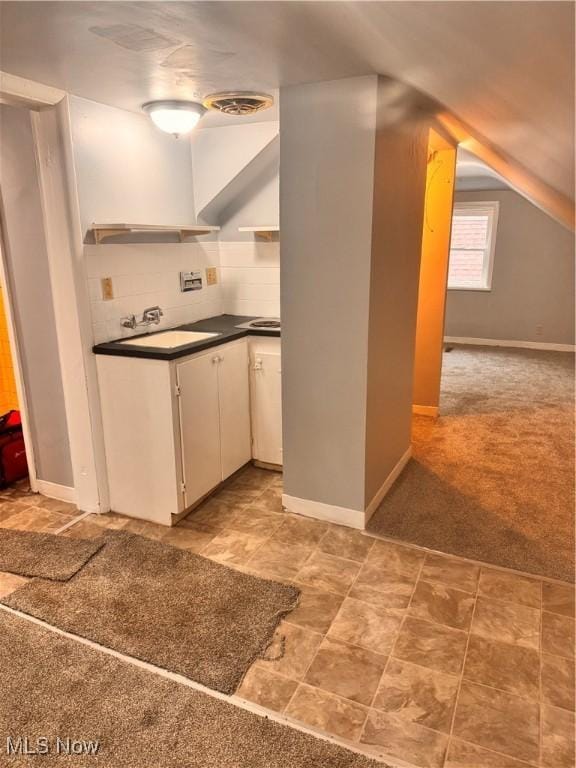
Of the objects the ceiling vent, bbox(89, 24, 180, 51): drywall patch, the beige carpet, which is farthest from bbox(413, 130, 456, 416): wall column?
bbox(89, 24, 180, 51): drywall patch

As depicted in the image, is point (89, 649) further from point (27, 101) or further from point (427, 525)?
point (27, 101)

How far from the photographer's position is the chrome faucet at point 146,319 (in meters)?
2.96

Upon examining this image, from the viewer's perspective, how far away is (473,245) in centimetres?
710

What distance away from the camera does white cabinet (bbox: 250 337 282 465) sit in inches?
126

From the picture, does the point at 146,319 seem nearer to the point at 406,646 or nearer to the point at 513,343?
the point at 406,646

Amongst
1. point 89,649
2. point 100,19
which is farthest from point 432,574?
point 100,19

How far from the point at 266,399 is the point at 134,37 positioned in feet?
6.65

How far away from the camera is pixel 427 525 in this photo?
2768 millimetres

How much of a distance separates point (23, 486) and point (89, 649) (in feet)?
5.41

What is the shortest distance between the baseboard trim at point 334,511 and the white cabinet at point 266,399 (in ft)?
1.64

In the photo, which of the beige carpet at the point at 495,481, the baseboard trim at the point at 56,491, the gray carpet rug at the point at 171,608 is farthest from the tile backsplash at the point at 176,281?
the beige carpet at the point at 495,481

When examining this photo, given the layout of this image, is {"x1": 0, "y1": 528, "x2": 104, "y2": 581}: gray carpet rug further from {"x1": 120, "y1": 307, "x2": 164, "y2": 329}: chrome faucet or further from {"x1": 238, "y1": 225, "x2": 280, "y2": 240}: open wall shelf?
{"x1": 238, "y1": 225, "x2": 280, "y2": 240}: open wall shelf
